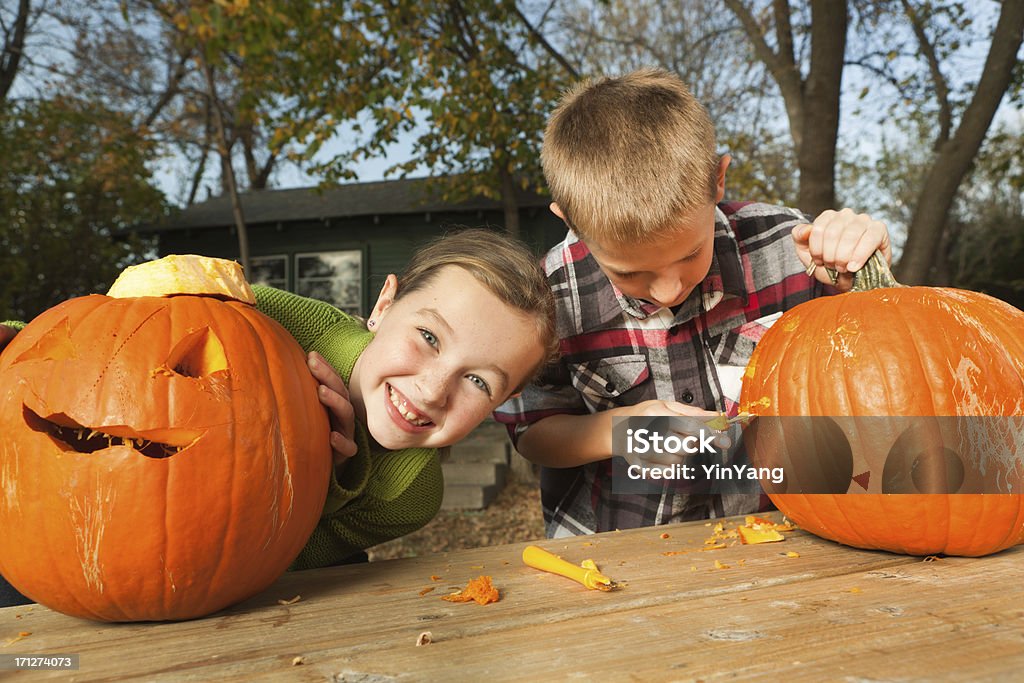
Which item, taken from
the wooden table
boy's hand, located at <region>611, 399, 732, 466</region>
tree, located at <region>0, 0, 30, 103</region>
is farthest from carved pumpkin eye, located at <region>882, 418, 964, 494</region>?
tree, located at <region>0, 0, 30, 103</region>

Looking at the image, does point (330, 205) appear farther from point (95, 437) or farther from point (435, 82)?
A: point (95, 437)

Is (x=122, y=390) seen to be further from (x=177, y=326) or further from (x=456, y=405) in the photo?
(x=456, y=405)

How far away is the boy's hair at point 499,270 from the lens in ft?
5.21

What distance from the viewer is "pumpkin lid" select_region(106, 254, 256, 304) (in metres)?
1.28

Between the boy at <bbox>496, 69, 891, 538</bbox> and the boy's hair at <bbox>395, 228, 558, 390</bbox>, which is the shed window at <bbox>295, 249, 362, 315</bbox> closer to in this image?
the boy at <bbox>496, 69, 891, 538</bbox>

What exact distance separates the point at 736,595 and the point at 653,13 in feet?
46.4

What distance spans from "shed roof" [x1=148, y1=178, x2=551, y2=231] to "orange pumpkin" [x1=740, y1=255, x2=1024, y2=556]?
33.3 ft

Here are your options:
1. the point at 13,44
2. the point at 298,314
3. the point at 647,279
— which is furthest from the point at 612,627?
the point at 13,44

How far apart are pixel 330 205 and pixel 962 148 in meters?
10.6

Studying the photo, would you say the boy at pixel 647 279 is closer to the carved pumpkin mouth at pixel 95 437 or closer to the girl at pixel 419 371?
the girl at pixel 419 371

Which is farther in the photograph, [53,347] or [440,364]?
[440,364]

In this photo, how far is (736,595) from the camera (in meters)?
1.11

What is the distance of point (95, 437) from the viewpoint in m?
1.15

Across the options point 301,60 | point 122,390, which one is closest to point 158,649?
point 122,390
